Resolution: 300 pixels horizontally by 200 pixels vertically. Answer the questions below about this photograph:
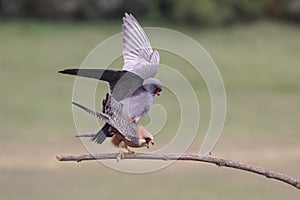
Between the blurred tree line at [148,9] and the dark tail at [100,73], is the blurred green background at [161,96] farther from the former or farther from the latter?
the dark tail at [100,73]

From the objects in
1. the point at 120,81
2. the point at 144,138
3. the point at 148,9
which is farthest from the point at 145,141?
the point at 148,9

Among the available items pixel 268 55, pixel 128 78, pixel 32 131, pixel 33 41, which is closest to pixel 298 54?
pixel 268 55

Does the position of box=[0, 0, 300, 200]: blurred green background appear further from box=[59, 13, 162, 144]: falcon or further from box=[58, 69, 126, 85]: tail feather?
box=[58, 69, 126, 85]: tail feather

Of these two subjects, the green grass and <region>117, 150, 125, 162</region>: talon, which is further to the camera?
the green grass

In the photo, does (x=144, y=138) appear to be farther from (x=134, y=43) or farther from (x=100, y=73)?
(x=134, y=43)

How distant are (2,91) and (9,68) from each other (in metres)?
1.62

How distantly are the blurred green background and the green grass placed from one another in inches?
0.7

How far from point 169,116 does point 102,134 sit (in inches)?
401

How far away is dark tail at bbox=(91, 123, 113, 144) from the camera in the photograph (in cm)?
158

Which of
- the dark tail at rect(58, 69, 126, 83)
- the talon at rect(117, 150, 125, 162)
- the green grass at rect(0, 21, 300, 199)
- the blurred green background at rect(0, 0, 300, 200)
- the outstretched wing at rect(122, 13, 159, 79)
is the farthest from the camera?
the blurred green background at rect(0, 0, 300, 200)

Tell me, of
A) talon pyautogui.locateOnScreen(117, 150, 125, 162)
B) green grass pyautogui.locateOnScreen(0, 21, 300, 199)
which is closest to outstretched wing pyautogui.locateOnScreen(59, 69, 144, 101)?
talon pyautogui.locateOnScreen(117, 150, 125, 162)

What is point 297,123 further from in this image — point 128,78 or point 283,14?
point 128,78

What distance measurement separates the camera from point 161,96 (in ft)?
43.2

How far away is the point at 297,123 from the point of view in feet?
40.0
